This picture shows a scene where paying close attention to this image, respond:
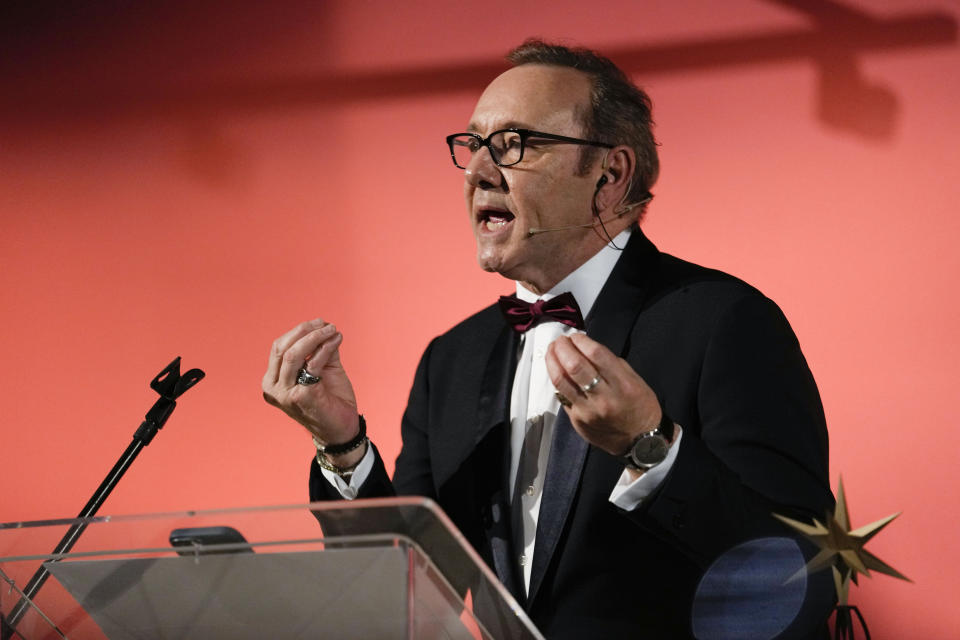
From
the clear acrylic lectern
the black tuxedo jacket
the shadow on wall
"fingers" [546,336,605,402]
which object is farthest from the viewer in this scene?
the shadow on wall

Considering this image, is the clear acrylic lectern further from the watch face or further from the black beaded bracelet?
the black beaded bracelet

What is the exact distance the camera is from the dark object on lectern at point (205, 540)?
3.23 ft

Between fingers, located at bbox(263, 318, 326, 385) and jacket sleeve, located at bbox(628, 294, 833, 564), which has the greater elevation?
fingers, located at bbox(263, 318, 326, 385)

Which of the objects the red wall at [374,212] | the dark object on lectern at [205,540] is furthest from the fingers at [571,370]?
the red wall at [374,212]

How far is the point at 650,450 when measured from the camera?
129cm

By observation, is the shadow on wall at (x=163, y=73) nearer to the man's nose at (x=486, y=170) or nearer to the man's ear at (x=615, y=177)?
the man's ear at (x=615, y=177)

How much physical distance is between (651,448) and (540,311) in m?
0.54

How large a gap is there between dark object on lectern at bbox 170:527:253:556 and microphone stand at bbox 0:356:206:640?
0.11 meters

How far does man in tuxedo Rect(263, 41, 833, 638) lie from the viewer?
4.30 ft

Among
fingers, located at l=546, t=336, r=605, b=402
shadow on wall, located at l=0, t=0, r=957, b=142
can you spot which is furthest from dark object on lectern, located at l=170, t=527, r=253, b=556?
shadow on wall, located at l=0, t=0, r=957, b=142

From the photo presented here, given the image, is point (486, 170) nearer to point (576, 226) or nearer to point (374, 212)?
point (576, 226)

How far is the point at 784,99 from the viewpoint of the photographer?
8.00ft

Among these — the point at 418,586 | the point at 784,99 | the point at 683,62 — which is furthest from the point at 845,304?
the point at 418,586

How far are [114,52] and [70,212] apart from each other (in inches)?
17.7
